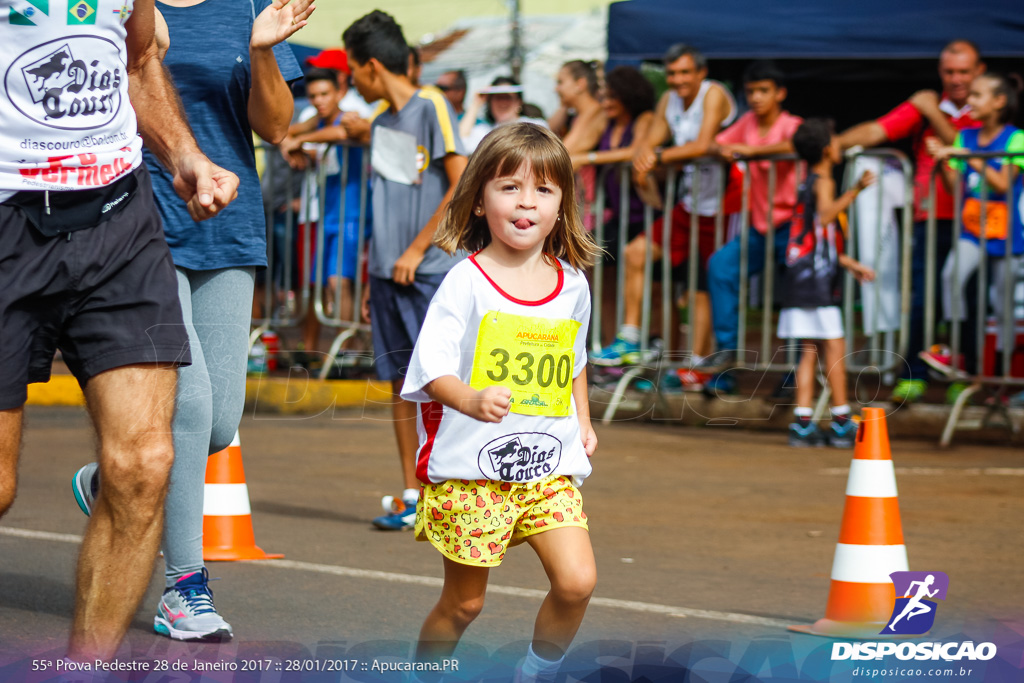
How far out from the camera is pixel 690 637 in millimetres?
4098

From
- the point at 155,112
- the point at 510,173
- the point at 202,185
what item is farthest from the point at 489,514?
the point at 155,112

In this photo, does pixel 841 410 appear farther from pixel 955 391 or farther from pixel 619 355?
pixel 619 355

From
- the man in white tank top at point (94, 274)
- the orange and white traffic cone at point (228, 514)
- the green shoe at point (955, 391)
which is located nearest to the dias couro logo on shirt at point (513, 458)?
the man in white tank top at point (94, 274)

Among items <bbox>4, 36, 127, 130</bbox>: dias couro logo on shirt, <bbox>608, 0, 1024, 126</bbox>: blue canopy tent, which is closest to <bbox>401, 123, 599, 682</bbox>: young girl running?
<bbox>4, 36, 127, 130</bbox>: dias couro logo on shirt

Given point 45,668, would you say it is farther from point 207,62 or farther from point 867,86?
point 867,86

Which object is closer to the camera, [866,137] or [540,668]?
[540,668]

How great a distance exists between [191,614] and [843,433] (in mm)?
5494

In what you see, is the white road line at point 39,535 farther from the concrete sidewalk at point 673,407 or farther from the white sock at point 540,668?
the concrete sidewalk at point 673,407

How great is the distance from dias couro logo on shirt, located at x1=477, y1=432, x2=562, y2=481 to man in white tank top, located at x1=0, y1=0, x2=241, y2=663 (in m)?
0.71

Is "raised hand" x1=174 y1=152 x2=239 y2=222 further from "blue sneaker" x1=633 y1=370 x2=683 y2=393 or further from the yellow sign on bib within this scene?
"blue sneaker" x1=633 y1=370 x2=683 y2=393

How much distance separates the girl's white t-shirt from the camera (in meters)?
3.18

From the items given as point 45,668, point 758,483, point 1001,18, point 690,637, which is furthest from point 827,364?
point 45,668

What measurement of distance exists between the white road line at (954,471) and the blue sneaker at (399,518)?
8.82 ft

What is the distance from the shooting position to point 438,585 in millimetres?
4809
